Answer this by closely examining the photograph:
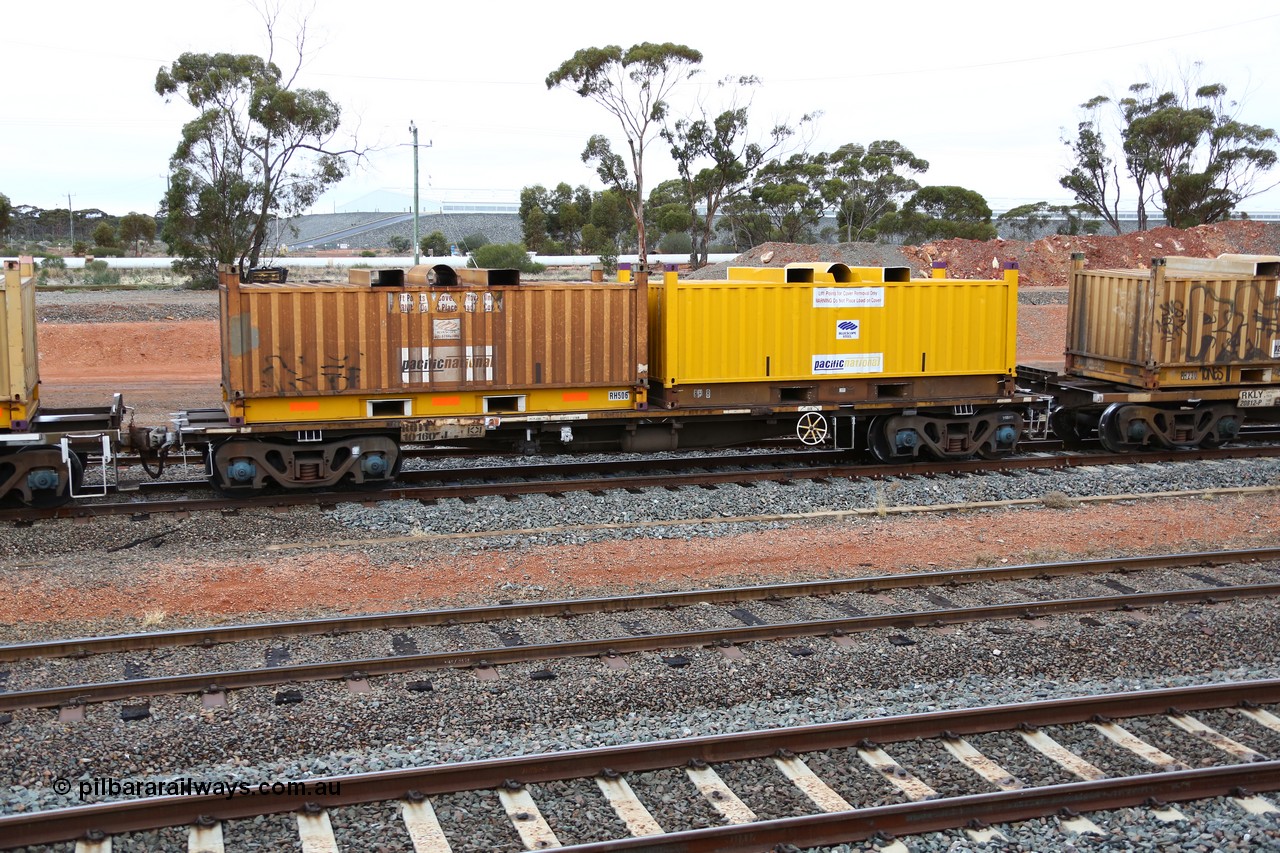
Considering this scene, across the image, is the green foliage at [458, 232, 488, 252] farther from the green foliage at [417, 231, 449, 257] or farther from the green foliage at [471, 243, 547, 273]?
A: the green foliage at [471, 243, 547, 273]

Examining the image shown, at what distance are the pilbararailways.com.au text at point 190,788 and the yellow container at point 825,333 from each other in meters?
9.78

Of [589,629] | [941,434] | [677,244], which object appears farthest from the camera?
[677,244]

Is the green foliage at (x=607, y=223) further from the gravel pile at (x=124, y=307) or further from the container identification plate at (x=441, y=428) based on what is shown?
the container identification plate at (x=441, y=428)

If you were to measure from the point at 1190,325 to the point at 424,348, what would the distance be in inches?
458

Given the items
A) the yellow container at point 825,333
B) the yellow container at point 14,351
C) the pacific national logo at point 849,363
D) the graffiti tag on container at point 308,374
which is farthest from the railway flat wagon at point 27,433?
the pacific national logo at point 849,363

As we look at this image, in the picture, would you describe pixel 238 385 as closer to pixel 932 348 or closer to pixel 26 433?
pixel 26 433

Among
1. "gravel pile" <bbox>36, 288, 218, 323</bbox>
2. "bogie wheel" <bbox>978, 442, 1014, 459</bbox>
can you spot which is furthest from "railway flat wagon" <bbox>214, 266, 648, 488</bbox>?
"gravel pile" <bbox>36, 288, 218, 323</bbox>

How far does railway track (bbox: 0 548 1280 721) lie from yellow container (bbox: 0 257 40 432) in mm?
5329

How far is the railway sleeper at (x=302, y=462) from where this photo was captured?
1445cm

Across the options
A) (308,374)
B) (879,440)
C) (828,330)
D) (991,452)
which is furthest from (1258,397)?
(308,374)

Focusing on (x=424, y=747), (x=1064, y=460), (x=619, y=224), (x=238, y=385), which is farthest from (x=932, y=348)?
(x=619, y=224)

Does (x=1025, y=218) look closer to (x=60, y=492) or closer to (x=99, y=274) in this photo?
(x=99, y=274)

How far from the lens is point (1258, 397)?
18453 millimetres

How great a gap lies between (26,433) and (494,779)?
9.29m
